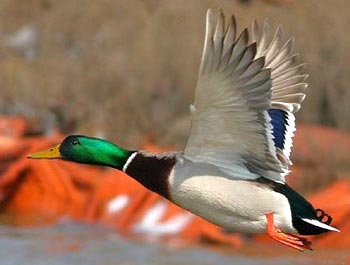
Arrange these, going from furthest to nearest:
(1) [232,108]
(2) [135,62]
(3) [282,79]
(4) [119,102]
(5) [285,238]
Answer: (2) [135,62]
(4) [119,102]
(3) [282,79]
(5) [285,238]
(1) [232,108]

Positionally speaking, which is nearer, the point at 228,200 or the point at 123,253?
the point at 228,200

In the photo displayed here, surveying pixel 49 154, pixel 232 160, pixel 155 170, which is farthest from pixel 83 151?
pixel 232 160

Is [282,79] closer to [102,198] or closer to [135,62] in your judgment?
[102,198]

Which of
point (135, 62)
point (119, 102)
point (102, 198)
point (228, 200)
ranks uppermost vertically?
point (228, 200)

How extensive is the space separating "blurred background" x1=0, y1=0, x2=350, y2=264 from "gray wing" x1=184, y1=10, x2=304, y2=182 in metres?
4.99

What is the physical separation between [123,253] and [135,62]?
7088 mm

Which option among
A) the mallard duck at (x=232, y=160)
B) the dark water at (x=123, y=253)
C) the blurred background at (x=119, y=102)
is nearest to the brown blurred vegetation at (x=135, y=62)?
the blurred background at (x=119, y=102)

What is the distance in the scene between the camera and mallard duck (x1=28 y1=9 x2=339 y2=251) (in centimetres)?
511

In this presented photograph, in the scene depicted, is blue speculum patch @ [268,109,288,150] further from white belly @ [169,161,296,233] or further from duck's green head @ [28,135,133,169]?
duck's green head @ [28,135,133,169]

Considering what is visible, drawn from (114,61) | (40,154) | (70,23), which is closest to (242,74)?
(40,154)

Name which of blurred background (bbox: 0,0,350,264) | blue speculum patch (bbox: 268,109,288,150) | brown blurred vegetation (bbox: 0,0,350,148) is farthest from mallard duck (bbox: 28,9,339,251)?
brown blurred vegetation (bbox: 0,0,350,148)

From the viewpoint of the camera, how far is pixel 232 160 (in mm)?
5402

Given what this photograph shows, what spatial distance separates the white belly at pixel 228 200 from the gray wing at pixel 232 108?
61 millimetres

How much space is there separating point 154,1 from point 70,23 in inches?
56.6
